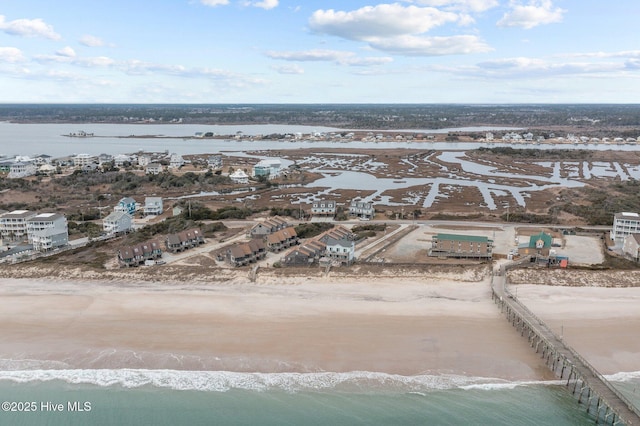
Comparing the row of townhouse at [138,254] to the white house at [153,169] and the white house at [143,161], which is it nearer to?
the white house at [153,169]

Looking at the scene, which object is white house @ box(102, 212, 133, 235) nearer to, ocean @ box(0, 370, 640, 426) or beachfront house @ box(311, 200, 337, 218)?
beachfront house @ box(311, 200, 337, 218)

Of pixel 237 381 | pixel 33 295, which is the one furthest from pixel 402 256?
pixel 33 295

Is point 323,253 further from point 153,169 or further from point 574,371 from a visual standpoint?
point 153,169

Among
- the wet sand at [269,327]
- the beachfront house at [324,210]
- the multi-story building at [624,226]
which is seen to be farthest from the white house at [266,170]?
the multi-story building at [624,226]

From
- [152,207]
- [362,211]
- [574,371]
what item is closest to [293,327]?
[574,371]

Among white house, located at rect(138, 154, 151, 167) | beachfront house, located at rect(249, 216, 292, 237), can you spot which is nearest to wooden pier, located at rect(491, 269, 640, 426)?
beachfront house, located at rect(249, 216, 292, 237)
